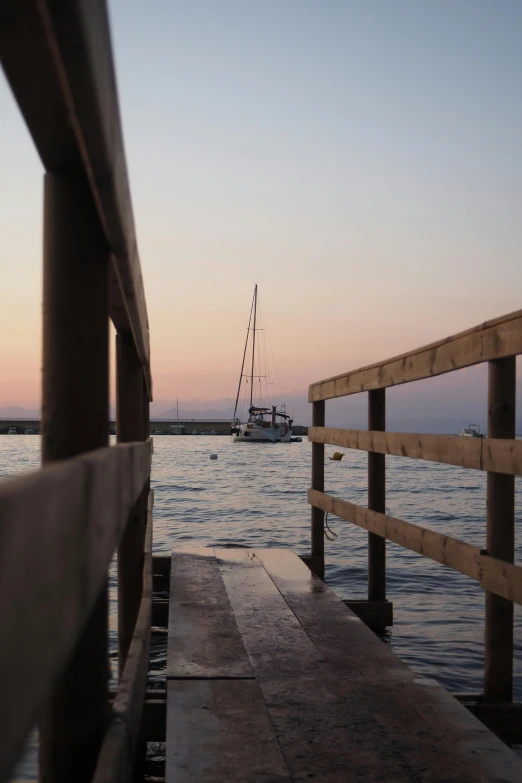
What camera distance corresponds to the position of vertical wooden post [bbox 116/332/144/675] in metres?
3.37

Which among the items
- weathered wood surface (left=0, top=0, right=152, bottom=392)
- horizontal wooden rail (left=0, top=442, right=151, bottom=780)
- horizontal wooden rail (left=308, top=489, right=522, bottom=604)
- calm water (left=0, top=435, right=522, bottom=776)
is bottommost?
calm water (left=0, top=435, right=522, bottom=776)

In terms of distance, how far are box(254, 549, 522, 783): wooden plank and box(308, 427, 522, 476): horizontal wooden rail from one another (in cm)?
91

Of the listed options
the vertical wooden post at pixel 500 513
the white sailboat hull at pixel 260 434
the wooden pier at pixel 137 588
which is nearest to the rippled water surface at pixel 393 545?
the wooden pier at pixel 137 588

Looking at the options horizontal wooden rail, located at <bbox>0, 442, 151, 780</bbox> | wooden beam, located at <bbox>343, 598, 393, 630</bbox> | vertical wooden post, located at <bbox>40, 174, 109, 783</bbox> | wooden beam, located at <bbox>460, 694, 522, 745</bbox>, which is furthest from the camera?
wooden beam, located at <bbox>343, 598, 393, 630</bbox>

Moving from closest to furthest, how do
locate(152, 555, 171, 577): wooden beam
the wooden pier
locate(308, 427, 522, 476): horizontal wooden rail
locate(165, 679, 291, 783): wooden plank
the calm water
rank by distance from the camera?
the wooden pier < locate(165, 679, 291, 783): wooden plank < locate(308, 427, 522, 476): horizontal wooden rail < the calm water < locate(152, 555, 171, 577): wooden beam

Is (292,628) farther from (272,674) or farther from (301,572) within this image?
(301,572)

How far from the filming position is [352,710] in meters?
2.92

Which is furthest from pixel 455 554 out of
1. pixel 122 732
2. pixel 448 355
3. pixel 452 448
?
pixel 122 732

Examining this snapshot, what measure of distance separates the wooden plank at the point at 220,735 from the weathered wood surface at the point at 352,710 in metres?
0.05

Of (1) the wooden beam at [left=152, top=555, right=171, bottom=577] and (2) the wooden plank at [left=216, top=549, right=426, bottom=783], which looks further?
(1) the wooden beam at [left=152, top=555, right=171, bottom=577]

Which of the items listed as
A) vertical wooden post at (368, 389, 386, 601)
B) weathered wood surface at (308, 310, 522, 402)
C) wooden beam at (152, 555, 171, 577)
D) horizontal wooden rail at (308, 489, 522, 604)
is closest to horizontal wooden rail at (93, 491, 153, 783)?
horizontal wooden rail at (308, 489, 522, 604)

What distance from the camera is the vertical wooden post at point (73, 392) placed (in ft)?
4.29

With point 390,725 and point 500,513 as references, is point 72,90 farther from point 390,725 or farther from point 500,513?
point 500,513

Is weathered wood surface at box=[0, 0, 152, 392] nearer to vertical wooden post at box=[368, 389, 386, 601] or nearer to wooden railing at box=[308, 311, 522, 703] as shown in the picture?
wooden railing at box=[308, 311, 522, 703]
